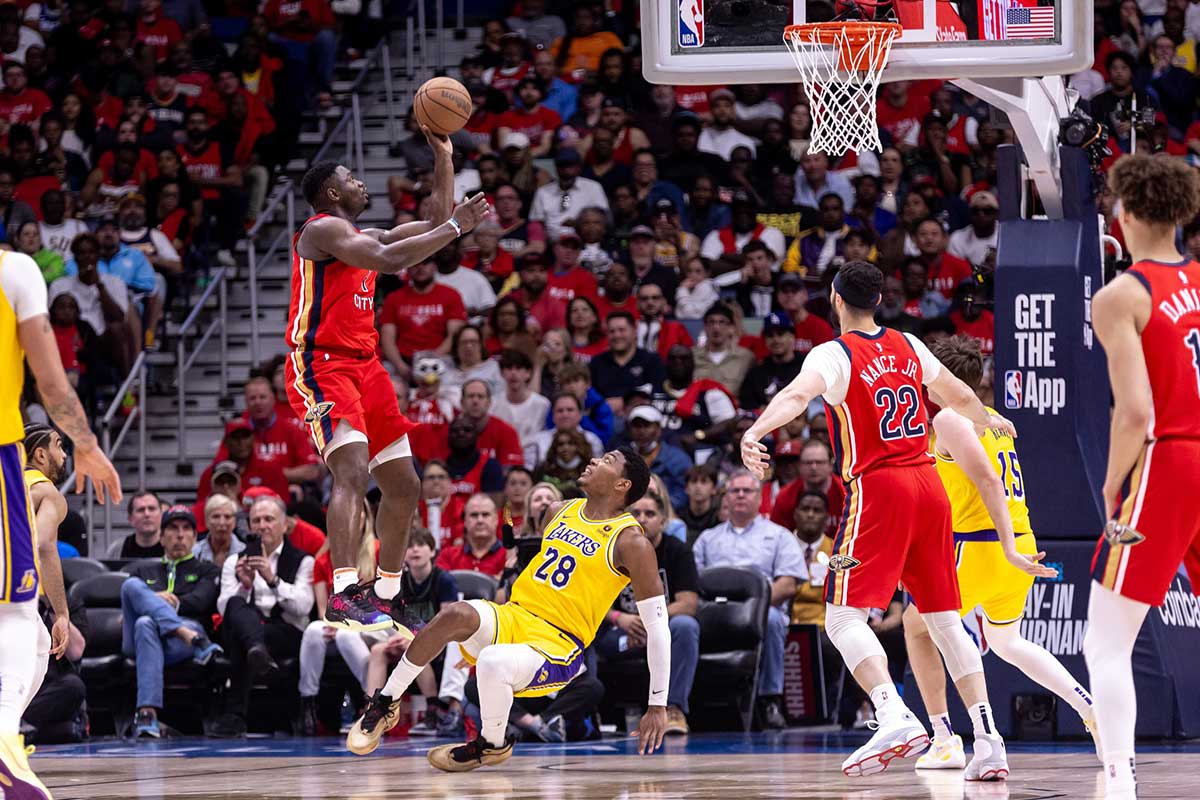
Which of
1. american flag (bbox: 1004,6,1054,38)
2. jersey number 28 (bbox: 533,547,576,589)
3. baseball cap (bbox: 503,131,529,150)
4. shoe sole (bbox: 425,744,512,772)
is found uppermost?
american flag (bbox: 1004,6,1054,38)

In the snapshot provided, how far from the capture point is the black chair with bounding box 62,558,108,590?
1262 centimetres

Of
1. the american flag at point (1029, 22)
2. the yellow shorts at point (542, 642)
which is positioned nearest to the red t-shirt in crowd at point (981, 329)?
the american flag at point (1029, 22)

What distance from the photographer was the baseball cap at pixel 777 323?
14305 millimetres

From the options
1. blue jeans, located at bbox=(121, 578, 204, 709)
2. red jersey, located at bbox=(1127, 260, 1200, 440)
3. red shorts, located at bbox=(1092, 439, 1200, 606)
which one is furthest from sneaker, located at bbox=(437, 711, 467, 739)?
red jersey, located at bbox=(1127, 260, 1200, 440)

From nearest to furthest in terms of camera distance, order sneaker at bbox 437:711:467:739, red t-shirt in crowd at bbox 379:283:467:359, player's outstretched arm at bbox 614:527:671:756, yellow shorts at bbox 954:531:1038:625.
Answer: player's outstretched arm at bbox 614:527:671:756
yellow shorts at bbox 954:531:1038:625
sneaker at bbox 437:711:467:739
red t-shirt in crowd at bbox 379:283:467:359

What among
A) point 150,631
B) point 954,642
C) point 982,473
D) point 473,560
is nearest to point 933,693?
point 954,642

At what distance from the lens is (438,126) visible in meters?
8.40

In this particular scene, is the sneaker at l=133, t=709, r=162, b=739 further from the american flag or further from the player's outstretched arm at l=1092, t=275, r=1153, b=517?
the player's outstretched arm at l=1092, t=275, r=1153, b=517

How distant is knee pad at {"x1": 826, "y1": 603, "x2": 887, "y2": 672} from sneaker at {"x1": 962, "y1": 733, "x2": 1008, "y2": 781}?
62 centimetres

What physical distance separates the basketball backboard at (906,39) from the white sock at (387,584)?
3077mm

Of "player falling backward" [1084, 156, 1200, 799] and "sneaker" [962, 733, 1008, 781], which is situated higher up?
"player falling backward" [1084, 156, 1200, 799]

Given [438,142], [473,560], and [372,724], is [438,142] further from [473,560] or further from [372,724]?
[473,560]

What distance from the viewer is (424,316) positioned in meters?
15.4

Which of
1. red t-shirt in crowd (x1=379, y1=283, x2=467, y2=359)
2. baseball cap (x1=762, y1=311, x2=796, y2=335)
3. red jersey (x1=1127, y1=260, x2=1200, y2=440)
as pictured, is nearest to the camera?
red jersey (x1=1127, y1=260, x2=1200, y2=440)
